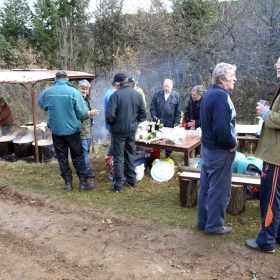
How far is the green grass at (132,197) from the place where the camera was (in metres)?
3.72

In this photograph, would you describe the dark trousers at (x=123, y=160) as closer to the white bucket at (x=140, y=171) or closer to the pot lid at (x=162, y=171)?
the white bucket at (x=140, y=171)

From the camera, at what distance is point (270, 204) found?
2834 mm

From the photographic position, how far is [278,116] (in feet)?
8.73

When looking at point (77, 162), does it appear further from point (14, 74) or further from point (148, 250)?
point (14, 74)

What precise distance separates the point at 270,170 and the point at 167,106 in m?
3.55

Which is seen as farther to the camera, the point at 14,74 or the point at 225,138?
the point at 14,74

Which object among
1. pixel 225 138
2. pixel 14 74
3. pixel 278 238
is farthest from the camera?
pixel 14 74

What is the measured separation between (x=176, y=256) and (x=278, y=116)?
5.56ft

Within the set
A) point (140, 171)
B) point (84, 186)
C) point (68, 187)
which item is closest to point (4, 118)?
point (68, 187)

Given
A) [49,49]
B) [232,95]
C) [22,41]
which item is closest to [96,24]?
[49,49]

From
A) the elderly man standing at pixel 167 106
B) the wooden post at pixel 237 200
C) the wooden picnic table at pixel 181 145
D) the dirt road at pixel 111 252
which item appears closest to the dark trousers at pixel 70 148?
the dirt road at pixel 111 252

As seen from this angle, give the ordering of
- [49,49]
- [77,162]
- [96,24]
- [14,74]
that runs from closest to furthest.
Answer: [77,162] < [14,74] < [96,24] < [49,49]

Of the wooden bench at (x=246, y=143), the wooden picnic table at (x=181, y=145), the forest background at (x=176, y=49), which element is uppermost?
the forest background at (x=176, y=49)

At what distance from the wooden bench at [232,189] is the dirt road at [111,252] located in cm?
65
